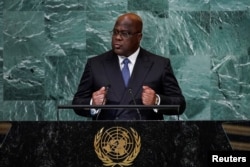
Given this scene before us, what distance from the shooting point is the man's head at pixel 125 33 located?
545 cm

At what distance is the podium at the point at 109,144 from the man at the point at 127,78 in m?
1.11

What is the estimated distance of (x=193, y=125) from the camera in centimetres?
412

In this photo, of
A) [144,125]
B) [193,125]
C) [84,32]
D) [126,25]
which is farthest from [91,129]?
[84,32]

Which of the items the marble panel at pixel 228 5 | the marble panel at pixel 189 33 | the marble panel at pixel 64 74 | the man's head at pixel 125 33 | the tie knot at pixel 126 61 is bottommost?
the marble panel at pixel 64 74

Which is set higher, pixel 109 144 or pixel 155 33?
pixel 109 144

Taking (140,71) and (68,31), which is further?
(68,31)

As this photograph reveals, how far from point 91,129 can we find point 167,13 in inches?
138

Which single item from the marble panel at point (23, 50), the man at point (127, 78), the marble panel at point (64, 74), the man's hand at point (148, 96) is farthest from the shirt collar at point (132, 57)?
the marble panel at point (23, 50)

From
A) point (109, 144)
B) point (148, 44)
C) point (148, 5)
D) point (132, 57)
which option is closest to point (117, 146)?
point (109, 144)

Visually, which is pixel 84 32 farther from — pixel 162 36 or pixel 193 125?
pixel 193 125

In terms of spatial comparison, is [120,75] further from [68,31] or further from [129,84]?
[68,31]

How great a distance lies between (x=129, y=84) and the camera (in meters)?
5.42

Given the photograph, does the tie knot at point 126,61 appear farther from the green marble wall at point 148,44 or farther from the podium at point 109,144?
the green marble wall at point 148,44

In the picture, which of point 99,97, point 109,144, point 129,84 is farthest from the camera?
point 129,84
